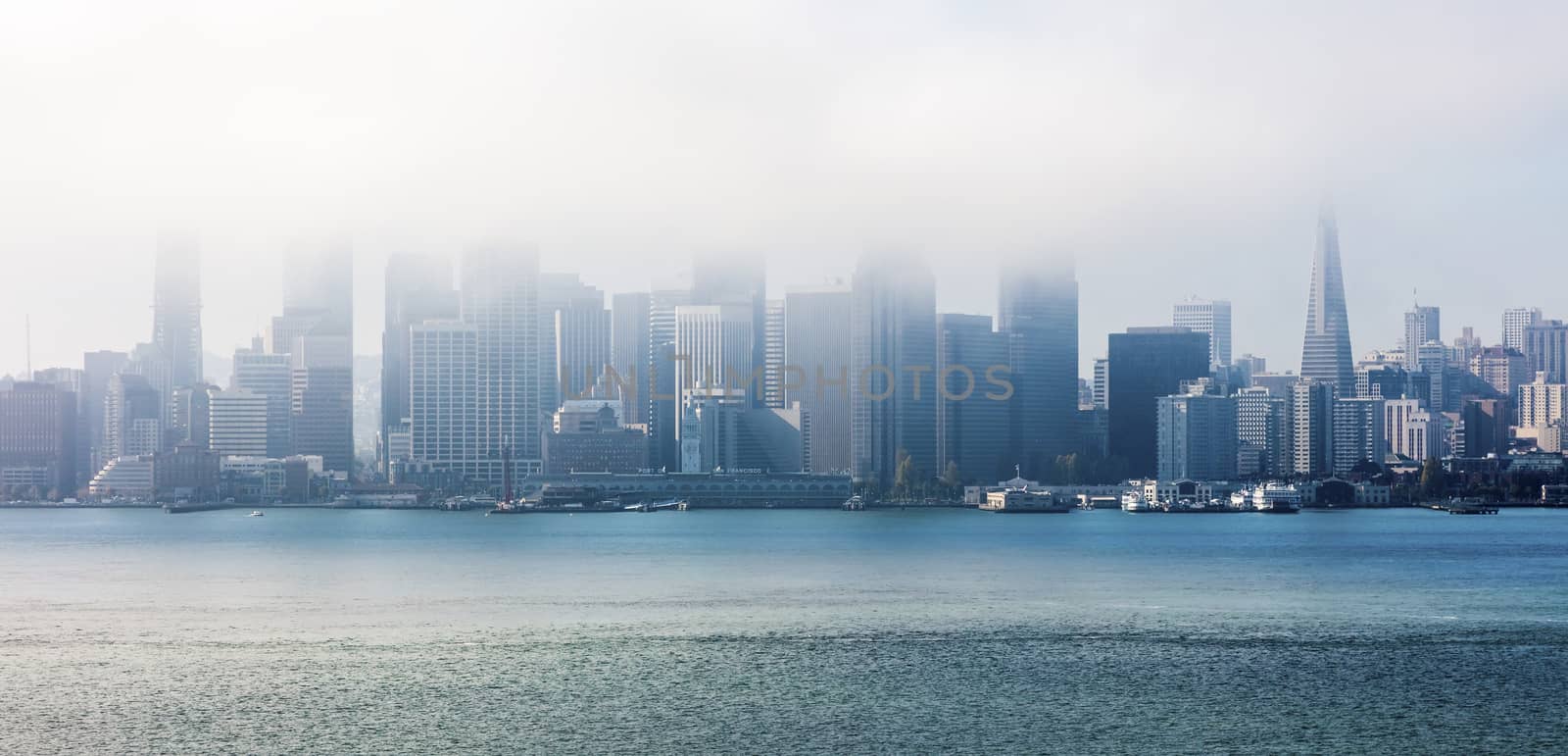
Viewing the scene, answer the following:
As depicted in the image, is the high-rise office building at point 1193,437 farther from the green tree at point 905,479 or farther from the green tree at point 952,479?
the green tree at point 905,479

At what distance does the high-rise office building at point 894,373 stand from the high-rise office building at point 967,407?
43.1 inches

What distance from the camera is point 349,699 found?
1513 inches

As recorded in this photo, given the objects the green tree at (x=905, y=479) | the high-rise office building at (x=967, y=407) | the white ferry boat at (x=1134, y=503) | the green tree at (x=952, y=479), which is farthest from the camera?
the high-rise office building at (x=967, y=407)

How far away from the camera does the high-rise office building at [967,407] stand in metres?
190

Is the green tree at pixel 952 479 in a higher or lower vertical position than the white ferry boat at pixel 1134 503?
higher

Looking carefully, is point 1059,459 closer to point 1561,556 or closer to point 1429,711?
point 1561,556

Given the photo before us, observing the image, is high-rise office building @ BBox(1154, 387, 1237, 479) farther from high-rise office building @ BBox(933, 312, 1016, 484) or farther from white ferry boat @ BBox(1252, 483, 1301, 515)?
white ferry boat @ BBox(1252, 483, 1301, 515)

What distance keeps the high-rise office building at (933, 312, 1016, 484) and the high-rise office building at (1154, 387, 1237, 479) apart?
16884mm

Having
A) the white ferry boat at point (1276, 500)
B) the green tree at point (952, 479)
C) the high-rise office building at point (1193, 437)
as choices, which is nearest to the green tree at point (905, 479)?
the green tree at point (952, 479)

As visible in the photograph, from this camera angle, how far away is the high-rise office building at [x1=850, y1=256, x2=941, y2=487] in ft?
620

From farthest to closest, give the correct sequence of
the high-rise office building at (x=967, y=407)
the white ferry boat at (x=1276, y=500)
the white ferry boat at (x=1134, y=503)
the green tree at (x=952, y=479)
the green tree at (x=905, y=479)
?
1. the high-rise office building at (x=967, y=407)
2. the green tree at (x=952, y=479)
3. the green tree at (x=905, y=479)
4. the white ferry boat at (x=1134, y=503)
5. the white ferry boat at (x=1276, y=500)

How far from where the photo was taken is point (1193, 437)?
193000 millimetres

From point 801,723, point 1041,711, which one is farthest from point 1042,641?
point 801,723

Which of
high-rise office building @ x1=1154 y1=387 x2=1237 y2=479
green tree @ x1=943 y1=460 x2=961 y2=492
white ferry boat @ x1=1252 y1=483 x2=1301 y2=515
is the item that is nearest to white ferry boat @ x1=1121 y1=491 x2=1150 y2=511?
white ferry boat @ x1=1252 y1=483 x2=1301 y2=515
